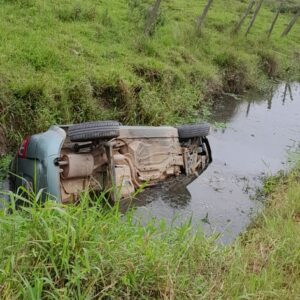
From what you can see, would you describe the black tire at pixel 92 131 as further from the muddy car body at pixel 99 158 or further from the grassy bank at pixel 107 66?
the grassy bank at pixel 107 66

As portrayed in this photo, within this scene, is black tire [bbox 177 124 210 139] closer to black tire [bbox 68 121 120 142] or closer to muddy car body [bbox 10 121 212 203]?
muddy car body [bbox 10 121 212 203]

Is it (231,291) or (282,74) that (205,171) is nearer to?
(231,291)

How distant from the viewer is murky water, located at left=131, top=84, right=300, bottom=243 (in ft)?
21.2

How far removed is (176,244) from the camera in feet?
12.3

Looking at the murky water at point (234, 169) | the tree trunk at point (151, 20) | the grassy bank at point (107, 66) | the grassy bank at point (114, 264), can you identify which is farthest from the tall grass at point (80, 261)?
the tree trunk at point (151, 20)

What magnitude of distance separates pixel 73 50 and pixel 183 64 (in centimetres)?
338

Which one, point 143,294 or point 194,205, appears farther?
point 194,205

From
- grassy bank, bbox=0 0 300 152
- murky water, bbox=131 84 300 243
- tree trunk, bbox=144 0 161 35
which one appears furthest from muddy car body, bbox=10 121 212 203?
tree trunk, bbox=144 0 161 35

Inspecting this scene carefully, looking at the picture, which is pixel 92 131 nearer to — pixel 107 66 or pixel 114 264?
pixel 114 264

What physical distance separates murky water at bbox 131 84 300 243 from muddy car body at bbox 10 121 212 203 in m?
0.39

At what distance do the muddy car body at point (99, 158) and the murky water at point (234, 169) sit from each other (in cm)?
39

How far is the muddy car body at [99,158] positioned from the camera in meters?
5.24

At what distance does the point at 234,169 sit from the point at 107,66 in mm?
3161

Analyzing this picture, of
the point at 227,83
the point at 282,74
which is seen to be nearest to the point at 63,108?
the point at 227,83
